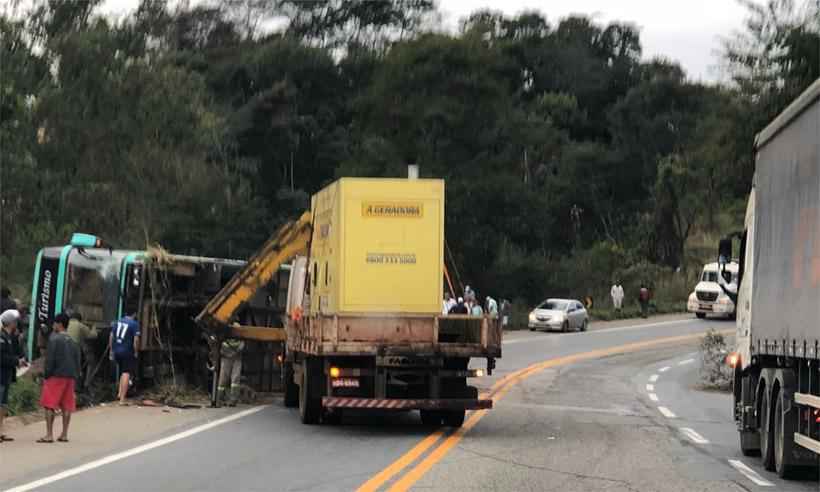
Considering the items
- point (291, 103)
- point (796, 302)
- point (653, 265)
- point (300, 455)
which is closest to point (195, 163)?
point (291, 103)

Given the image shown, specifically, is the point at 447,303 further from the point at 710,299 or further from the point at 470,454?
the point at 710,299

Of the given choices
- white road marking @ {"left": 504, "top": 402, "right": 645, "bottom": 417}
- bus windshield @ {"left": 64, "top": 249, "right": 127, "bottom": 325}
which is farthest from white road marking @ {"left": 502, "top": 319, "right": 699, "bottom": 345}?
bus windshield @ {"left": 64, "top": 249, "right": 127, "bottom": 325}

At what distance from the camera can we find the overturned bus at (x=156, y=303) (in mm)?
23016

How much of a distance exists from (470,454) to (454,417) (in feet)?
11.3

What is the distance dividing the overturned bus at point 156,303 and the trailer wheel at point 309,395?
3.77 meters

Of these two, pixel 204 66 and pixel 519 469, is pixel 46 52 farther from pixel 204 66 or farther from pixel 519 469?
pixel 519 469

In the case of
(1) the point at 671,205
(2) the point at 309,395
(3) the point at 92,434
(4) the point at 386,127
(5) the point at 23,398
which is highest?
(4) the point at 386,127

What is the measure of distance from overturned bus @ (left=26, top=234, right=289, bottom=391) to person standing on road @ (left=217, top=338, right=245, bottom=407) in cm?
22

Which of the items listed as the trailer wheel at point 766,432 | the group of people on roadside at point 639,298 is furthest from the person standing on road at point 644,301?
the trailer wheel at point 766,432

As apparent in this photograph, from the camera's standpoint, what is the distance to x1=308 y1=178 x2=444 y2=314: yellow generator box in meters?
18.3

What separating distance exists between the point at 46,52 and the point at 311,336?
2926cm

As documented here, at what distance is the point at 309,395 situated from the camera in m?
18.4

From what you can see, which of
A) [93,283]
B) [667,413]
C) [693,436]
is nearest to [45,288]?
[93,283]

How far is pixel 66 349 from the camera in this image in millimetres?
16297
